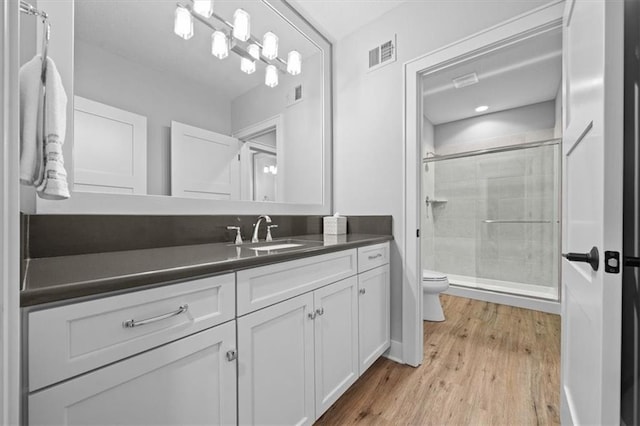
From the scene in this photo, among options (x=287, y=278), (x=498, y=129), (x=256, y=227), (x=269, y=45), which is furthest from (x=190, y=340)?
(x=498, y=129)

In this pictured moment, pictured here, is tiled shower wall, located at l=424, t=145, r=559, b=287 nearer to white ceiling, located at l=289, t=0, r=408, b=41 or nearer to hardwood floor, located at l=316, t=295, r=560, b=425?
hardwood floor, located at l=316, t=295, r=560, b=425

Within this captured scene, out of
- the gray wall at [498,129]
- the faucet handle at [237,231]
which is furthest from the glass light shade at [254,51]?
the gray wall at [498,129]

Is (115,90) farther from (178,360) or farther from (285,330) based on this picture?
(285,330)

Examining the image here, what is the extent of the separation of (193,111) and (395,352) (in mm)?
1982

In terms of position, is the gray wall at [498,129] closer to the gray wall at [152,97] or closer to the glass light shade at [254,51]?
the glass light shade at [254,51]

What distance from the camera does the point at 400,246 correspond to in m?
1.86

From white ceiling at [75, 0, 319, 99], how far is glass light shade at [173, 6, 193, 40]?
0.03m

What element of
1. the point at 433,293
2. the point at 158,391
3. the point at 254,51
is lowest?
the point at 433,293

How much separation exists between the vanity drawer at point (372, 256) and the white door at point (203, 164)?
2.67 ft

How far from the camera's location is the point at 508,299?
9.27ft

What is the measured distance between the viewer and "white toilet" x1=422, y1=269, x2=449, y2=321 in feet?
7.89

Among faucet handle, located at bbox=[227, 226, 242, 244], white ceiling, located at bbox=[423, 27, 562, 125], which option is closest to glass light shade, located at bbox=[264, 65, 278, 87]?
faucet handle, located at bbox=[227, 226, 242, 244]

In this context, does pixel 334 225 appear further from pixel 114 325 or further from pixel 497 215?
pixel 497 215

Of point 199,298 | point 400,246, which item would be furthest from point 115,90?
point 400,246
